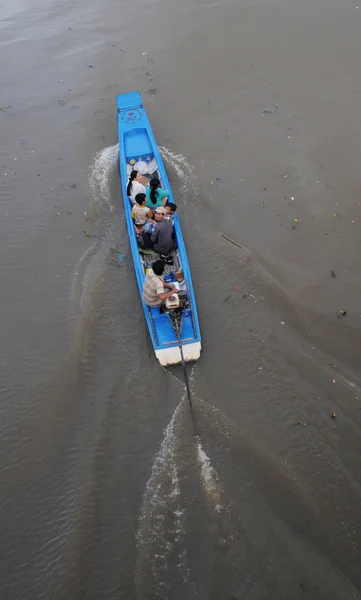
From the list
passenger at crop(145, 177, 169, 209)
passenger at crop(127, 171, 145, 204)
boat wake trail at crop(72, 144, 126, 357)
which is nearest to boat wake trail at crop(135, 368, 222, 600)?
boat wake trail at crop(72, 144, 126, 357)

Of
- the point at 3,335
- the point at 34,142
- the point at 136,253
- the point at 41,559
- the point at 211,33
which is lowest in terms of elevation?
the point at 41,559

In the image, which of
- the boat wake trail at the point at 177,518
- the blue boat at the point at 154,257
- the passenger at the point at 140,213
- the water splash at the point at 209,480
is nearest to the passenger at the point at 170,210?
the blue boat at the point at 154,257

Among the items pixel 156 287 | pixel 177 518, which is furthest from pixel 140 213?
pixel 177 518

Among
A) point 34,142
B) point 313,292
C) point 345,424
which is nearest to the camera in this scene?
point 345,424

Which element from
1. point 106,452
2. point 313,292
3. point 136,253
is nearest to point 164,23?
point 136,253

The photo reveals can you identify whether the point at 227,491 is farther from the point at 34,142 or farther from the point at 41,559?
the point at 34,142

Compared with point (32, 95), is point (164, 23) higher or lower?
higher

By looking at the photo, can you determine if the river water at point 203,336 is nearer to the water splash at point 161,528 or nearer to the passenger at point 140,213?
the water splash at point 161,528
